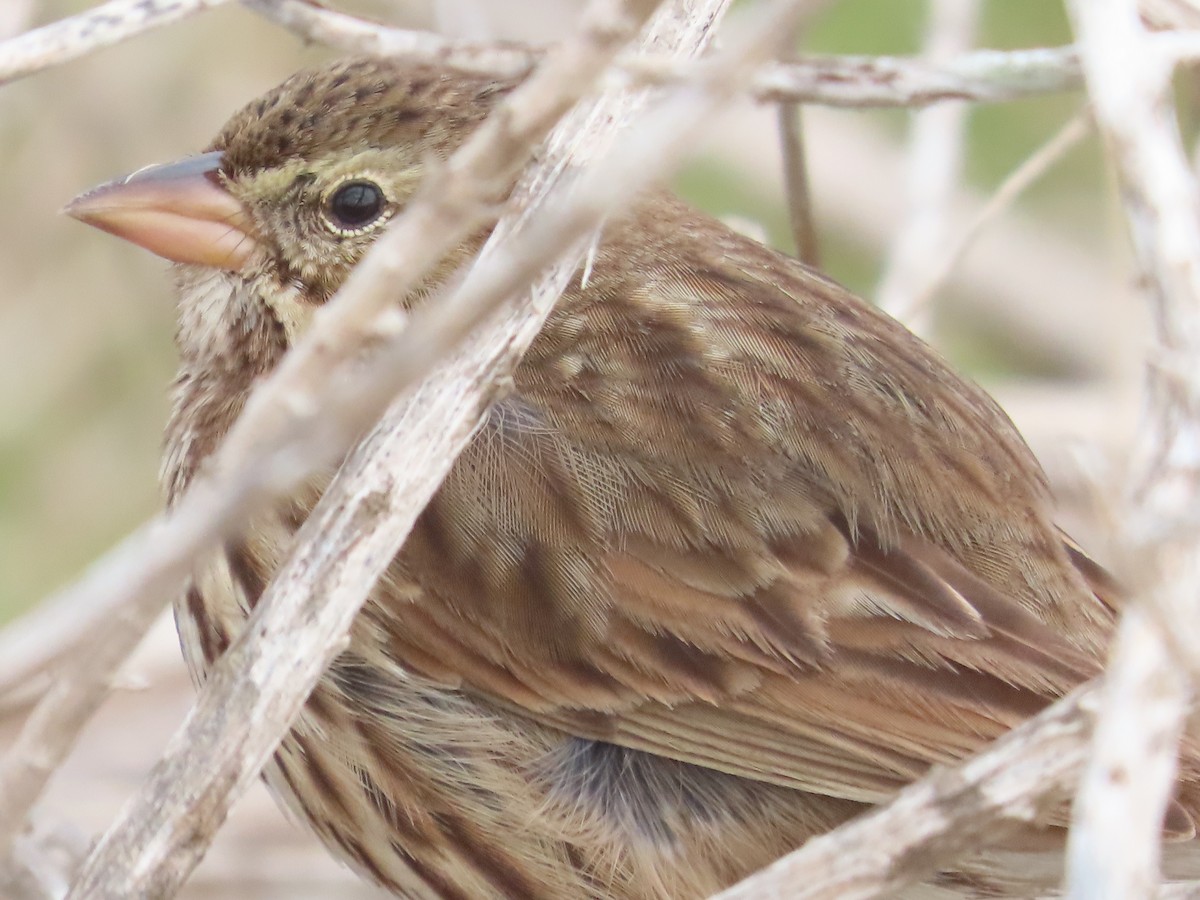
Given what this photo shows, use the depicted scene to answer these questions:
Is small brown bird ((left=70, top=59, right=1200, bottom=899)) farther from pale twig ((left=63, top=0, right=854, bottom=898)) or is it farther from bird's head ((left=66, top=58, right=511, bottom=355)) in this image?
pale twig ((left=63, top=0, right=854, bottom=898))

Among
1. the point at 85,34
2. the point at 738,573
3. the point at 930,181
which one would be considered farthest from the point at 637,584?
the point at 930,181

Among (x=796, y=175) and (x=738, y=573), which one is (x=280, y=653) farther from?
(x=796, y=175)

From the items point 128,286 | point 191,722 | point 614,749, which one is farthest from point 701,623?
point 128,286

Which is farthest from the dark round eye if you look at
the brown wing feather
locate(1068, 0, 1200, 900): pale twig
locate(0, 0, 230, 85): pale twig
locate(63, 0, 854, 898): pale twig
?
locate(1068, 0, 1200, 900): pale twig

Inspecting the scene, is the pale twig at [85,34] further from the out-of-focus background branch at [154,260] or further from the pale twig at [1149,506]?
the out-of-focus background branch at [154,260]

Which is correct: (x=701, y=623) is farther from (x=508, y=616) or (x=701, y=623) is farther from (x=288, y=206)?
(x=288, y=206)

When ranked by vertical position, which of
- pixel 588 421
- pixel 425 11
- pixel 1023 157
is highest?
pixel 1023 157

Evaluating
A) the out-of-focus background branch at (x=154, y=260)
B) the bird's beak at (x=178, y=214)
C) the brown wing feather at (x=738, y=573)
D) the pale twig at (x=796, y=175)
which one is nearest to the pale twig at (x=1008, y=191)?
the pale twig at (x=796, y=175)
